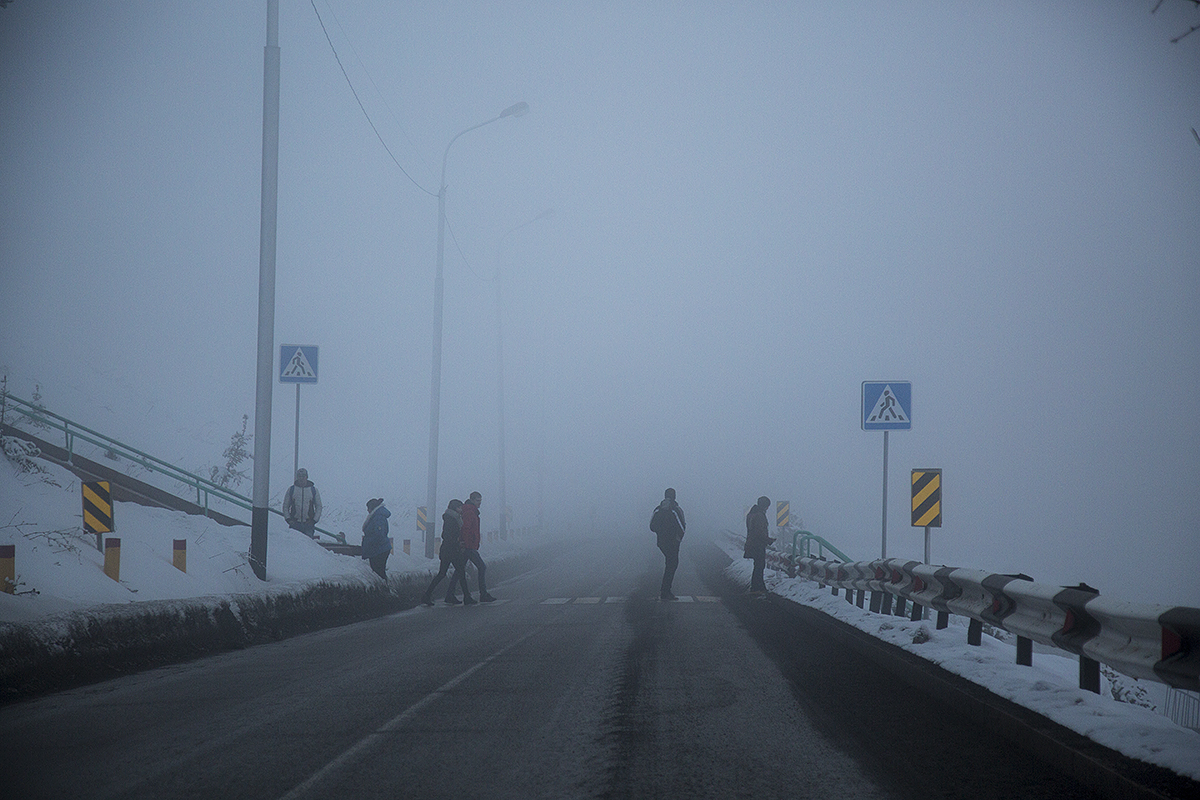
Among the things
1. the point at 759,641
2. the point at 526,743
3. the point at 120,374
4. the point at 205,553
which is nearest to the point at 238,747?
the point at 526,743

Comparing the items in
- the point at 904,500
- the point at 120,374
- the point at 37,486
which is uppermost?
the point at 120,374

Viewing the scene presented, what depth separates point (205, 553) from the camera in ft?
48.2

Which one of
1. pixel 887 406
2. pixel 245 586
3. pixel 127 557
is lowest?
pixel 245 586

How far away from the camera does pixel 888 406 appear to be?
596 inches

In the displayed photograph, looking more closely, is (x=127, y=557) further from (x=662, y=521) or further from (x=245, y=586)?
(x=662, y=521)

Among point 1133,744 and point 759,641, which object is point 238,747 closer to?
point 1133,744

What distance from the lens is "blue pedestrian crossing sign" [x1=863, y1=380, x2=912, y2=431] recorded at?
49.3 feet

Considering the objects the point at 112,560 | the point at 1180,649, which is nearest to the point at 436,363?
the point at 112,560

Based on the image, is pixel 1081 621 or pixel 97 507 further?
pixel 97 507

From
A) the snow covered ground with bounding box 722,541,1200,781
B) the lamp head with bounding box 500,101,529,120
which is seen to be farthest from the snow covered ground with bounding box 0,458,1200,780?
the lamp head with bounding box 500,101,529,120

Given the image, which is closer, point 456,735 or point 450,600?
point 456,735

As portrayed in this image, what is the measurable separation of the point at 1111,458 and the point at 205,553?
351ft

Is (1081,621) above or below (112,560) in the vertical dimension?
above

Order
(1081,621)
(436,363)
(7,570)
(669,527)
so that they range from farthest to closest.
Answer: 1. (436,363)
2. (669,527)
3. (7,570)
4. (1081,621)
